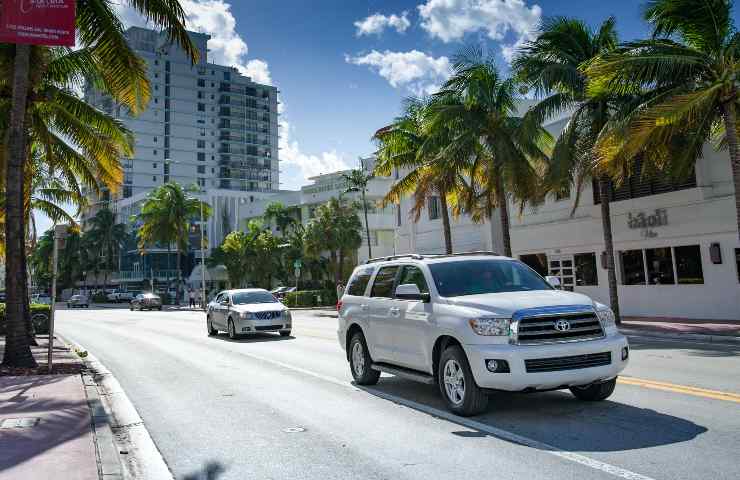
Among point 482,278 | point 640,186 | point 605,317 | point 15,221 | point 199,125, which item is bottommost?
point 605,317

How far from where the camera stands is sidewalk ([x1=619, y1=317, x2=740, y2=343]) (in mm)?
16328

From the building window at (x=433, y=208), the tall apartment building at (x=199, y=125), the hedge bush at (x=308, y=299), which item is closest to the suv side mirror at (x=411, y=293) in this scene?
the building window at (x=433, y=208)

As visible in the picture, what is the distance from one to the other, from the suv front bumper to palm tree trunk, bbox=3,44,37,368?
380 inches

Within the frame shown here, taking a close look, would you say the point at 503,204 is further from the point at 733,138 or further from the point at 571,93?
the point at 733,138

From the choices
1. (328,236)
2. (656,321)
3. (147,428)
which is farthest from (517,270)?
(328,236)

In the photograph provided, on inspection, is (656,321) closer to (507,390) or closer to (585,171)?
(585,171)

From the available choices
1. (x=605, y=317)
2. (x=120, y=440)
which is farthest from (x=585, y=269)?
(x=120, y=440)

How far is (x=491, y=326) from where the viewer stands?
22.2 ft

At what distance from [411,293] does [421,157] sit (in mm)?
20298

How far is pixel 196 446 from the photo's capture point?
21.2 ft

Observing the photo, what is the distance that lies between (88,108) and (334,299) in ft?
108

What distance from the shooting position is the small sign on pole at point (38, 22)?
415 inches

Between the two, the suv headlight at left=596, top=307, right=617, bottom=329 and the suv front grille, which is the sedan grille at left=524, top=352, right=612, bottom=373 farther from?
the suv headlight at left=596, top=307, right=617, bottom=329

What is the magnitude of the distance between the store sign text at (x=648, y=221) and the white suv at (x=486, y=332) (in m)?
17.3
